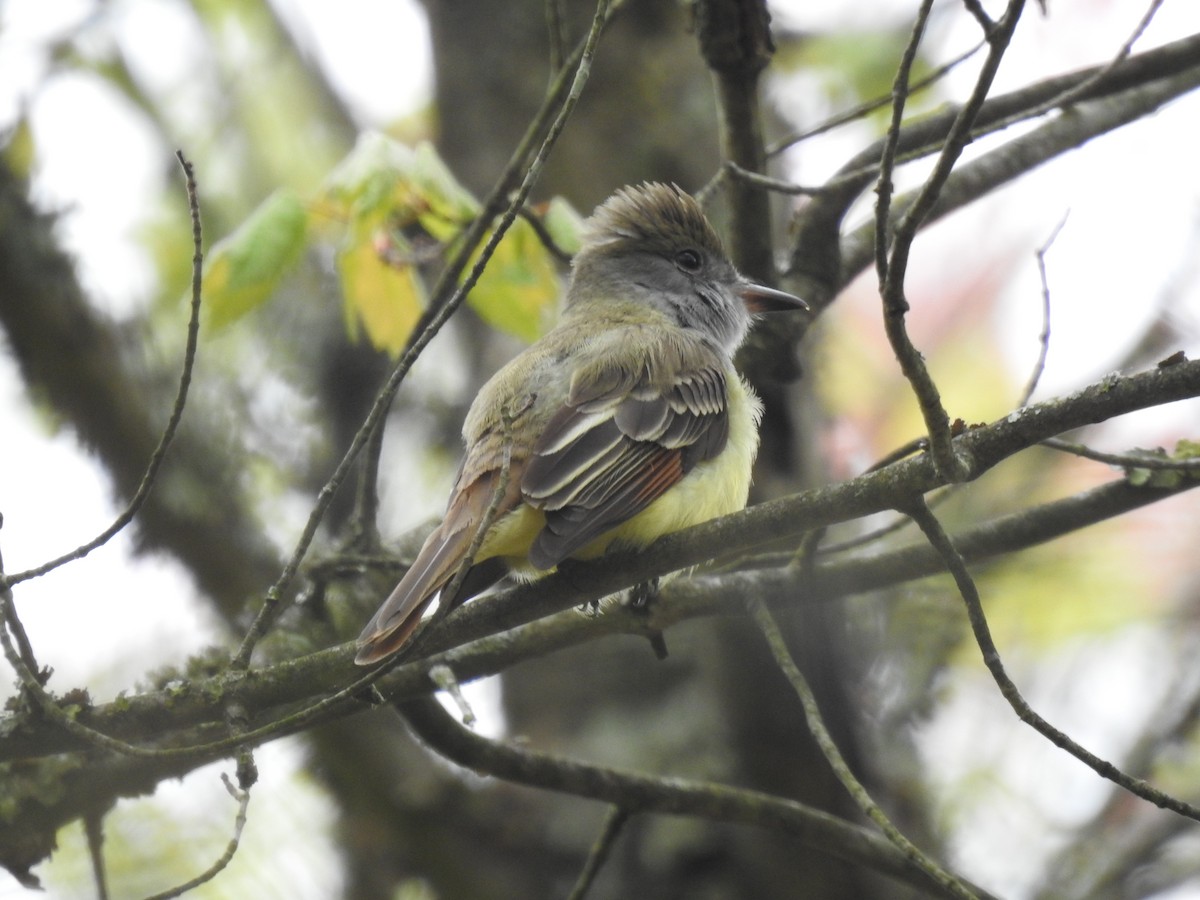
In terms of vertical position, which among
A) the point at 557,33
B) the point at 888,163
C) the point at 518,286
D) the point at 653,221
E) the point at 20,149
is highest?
the point at 20,149

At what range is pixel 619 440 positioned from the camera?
11.5 ft

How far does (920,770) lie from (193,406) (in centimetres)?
325

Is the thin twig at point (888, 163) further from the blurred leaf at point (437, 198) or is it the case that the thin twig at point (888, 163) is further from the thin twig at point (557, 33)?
the blurred leaf at point (437, 198)

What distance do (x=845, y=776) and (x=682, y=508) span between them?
93 cm

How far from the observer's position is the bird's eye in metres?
4.86

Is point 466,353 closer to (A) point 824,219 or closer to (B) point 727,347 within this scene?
(B) point 727,347

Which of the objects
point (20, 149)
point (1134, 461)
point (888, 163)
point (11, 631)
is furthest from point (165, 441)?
point (20, 149)

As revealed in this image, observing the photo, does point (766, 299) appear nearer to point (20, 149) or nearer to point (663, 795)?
point (663, 795)

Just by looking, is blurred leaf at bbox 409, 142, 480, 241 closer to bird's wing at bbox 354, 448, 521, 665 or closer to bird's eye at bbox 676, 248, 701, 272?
bird's wing at bbox 354, 448, 521, 665

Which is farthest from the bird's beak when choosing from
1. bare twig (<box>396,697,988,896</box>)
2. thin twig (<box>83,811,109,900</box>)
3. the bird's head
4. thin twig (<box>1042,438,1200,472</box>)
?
thin twig (<box>83,811,109,900</box>)

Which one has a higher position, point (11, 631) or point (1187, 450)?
point (1187, 450)

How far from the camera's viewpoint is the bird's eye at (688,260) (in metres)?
4.86

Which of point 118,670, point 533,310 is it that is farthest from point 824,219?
point 118,670

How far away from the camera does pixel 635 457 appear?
3.50 metres
